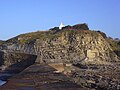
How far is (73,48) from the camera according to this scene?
69.9 m

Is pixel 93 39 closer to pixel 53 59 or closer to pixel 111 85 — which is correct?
pixel 53 59

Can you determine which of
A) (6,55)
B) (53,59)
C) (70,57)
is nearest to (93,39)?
(70,57)

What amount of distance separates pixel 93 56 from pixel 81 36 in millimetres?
4797

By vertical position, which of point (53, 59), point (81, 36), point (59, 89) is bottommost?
point (59, 89)

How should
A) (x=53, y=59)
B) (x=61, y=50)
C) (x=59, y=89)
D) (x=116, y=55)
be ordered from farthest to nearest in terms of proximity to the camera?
(x=116, y=55)
(x=61, y=50)
(x=53, y=59)
(x=59, y=89)

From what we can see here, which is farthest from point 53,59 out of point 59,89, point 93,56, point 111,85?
point 59,89

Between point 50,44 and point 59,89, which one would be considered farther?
point 50,44

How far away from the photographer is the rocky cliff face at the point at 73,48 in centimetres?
6807

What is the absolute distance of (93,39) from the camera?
72.8 m

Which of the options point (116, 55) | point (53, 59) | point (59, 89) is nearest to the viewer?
point (59, 89)

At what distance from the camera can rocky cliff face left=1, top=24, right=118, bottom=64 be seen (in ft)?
223

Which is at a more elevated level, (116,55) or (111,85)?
(116,55)

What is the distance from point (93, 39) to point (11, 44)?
19.8 meters

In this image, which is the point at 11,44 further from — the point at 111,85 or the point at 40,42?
the point at 111,85
